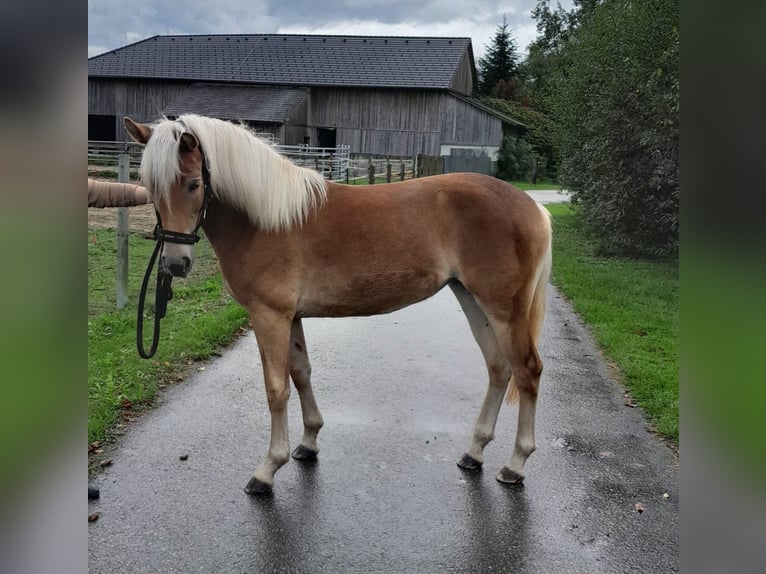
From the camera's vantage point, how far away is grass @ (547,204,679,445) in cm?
470

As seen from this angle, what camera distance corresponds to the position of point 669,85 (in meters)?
9.54

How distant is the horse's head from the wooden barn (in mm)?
25142

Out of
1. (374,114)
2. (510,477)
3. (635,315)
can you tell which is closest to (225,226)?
(510,477)

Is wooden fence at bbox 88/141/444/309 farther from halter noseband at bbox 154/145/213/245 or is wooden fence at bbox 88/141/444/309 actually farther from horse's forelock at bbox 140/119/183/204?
horse's forelock at bbox 140/119/183/204

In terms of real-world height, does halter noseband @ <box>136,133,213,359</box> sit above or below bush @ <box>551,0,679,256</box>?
below

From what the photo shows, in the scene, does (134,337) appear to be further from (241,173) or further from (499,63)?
(499,63)

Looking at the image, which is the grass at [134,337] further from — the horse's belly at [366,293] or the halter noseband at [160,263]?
the horse's belly at [366,293]

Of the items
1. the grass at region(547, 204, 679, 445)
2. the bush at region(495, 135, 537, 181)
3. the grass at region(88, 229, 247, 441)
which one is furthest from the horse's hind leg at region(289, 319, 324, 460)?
the bush at region(495, 135, 537, 181)

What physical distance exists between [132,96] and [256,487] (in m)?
29.9

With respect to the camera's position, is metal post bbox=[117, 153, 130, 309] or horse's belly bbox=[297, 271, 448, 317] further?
metal post bbox=[117, 153, 130, 309]

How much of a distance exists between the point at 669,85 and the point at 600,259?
323 centimetres

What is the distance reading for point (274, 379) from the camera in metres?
3.14
